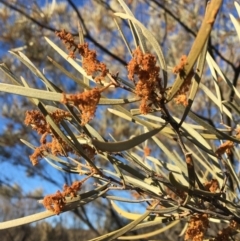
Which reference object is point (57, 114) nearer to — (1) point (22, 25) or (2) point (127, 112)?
(2) point (127, 112)

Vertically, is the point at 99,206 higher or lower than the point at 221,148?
higher

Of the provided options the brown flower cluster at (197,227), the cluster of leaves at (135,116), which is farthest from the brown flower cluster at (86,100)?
the brown flower cluster at (197,227)

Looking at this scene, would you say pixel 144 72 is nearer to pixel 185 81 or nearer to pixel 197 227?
pixel 185 81

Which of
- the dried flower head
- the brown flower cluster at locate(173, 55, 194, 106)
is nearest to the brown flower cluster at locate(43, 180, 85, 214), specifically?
the dried flower head

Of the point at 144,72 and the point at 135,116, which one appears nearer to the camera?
the point at 144,72

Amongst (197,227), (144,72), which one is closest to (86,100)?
(144,72)

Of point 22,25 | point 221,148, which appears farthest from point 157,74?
point 22,25
